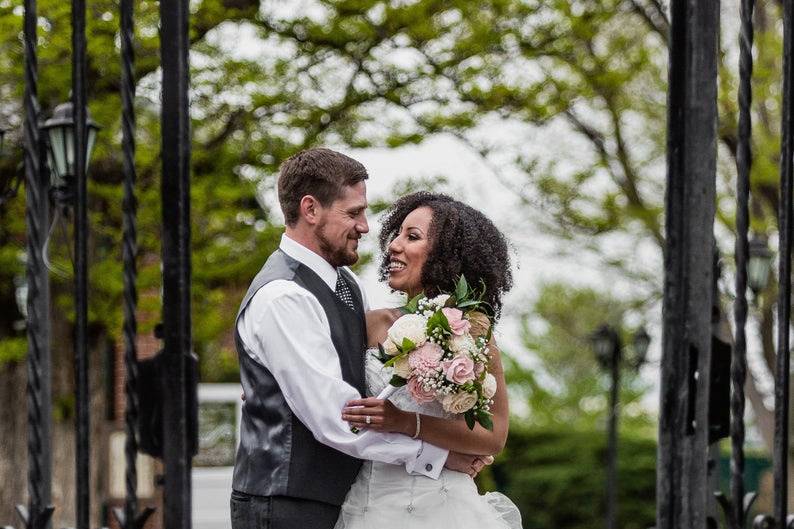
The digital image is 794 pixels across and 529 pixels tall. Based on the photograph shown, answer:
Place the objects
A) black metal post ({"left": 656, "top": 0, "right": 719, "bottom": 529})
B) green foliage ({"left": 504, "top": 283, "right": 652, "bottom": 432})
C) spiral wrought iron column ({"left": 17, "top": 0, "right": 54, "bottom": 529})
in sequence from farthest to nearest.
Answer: green foliage ({"left": 504, "top": 283, "right": 652, "bottom": 432}) → spiral wrought iron column ({"left": 17, "top": 0, "right": 54, "bottom": 529}) → black metal post ({"left": 656, "top": 0, "right": 719, "bottom": 529})

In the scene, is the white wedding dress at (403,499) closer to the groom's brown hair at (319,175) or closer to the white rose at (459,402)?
the white rose at (459,402)

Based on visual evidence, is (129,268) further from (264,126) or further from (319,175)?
(264,126)

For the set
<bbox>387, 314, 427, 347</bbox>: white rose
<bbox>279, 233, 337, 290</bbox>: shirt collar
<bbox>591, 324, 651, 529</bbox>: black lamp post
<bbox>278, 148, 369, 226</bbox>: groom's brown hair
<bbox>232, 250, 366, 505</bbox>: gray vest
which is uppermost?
<bbox>278, 148, 369, 226</bbox>: groom's brown hair

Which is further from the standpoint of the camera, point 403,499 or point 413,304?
point 403,499

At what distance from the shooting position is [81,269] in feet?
9.48

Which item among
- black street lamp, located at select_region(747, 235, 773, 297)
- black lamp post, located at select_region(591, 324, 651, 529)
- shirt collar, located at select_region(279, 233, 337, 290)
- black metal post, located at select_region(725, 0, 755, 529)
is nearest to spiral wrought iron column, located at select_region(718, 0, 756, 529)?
black metal post, located at select_region(725, 0, 755, 529)

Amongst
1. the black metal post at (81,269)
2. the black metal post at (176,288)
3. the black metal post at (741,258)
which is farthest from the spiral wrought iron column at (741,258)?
the black metal post at (81,269)

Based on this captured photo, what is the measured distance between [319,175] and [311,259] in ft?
0.80

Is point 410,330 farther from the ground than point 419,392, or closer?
farther from the ground

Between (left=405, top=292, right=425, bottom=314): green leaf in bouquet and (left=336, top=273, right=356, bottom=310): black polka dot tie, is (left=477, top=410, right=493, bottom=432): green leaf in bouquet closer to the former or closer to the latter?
(left=405, top=292, right=425, bottom=314): green leaf in bouquet

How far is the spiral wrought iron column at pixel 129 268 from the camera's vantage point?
Result: 275 cm

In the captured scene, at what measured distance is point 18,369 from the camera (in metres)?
14.0

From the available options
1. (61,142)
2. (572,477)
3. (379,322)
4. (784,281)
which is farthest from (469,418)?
(572,477)

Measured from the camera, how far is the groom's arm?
3.16 meters
